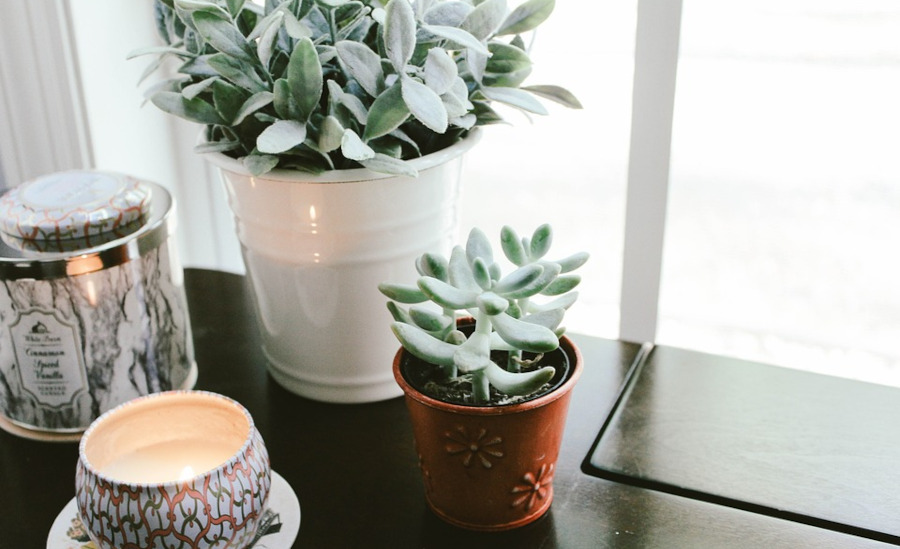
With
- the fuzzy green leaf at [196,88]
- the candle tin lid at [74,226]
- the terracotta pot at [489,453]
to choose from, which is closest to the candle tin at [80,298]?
the candle tin lid at [74,226]

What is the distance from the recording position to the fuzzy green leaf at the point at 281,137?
54cm

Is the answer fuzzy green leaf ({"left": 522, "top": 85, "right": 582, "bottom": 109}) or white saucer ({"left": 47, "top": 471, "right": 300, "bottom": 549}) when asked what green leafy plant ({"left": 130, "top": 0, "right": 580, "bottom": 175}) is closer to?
fuzzy green leaf ({"left": 522, "top": 85, "right": 582, "bottom": 109})

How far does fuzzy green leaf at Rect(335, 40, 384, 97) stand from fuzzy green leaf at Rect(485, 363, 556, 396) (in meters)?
0.20

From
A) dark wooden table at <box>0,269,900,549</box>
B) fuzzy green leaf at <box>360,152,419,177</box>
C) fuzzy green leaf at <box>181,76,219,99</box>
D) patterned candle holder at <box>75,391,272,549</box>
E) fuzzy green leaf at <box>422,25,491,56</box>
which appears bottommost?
dark wooden table at <box>0,269,900,549</box>

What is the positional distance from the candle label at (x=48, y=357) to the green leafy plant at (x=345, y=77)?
0.17 metres

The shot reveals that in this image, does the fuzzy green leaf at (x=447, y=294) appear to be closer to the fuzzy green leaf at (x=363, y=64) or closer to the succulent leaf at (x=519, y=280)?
the succulent leaf at (x=519, y=280)

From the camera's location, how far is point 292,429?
686 mm

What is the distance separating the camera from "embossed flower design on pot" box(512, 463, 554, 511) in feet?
1.84

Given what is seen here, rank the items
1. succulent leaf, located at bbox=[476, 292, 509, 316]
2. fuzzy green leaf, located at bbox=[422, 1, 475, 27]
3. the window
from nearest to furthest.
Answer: succulent leaf, located at bbox=[476, 292, 509, 316] → fuzzy green leaf, located at bbox=[422, 1, 475, 27] → the window

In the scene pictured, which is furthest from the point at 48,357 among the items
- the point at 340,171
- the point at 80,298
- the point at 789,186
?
the point at 789,186

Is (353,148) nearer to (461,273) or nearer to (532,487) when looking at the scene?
(461,273)

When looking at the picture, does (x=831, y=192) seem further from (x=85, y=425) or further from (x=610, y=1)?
(x=85, y=425)

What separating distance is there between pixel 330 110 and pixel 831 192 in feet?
2.58

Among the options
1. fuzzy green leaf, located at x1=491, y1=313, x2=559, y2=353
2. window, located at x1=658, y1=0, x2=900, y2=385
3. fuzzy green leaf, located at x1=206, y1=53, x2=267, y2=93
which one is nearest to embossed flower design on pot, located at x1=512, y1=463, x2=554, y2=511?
fuzzy green leaf, located at x1=491, y1=313, x2=559, y2=353
